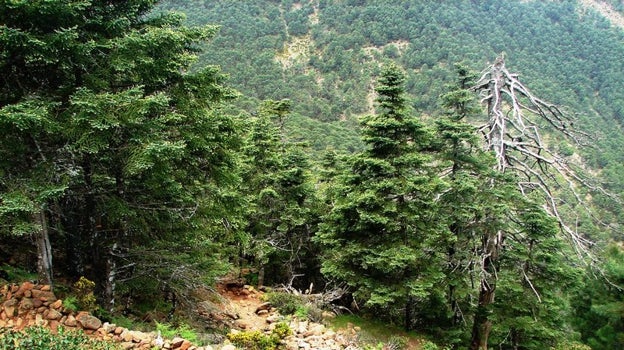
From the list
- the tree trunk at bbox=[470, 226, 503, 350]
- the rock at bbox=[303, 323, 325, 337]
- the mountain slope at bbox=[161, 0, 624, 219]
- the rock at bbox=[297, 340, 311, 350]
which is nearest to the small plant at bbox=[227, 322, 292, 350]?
the rock at bbox=[297, 340, 311, 350]

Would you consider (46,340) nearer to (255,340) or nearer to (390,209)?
(255,340)

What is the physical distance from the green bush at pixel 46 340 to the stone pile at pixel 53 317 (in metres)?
0.23

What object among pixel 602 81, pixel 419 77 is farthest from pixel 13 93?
pixel 602 81

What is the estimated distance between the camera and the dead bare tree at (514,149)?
9828 mm

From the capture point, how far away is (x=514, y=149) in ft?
34.0

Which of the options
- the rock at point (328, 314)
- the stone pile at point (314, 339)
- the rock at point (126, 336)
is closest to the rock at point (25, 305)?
the rock at point (126, 336)

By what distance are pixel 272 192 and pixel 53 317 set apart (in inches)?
391

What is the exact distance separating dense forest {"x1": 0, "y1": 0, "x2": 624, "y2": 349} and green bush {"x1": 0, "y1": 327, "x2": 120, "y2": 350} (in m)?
1.28

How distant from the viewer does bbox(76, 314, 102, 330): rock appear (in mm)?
6348

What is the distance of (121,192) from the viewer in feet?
24.7

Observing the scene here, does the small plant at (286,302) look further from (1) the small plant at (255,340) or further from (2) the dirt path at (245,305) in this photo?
(1) the small plant at (255,340)

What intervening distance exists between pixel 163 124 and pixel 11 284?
3.36 metres

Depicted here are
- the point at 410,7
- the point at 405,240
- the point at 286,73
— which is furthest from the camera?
the point at 410,7

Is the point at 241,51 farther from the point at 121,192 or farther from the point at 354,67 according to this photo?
the point at 121,192
